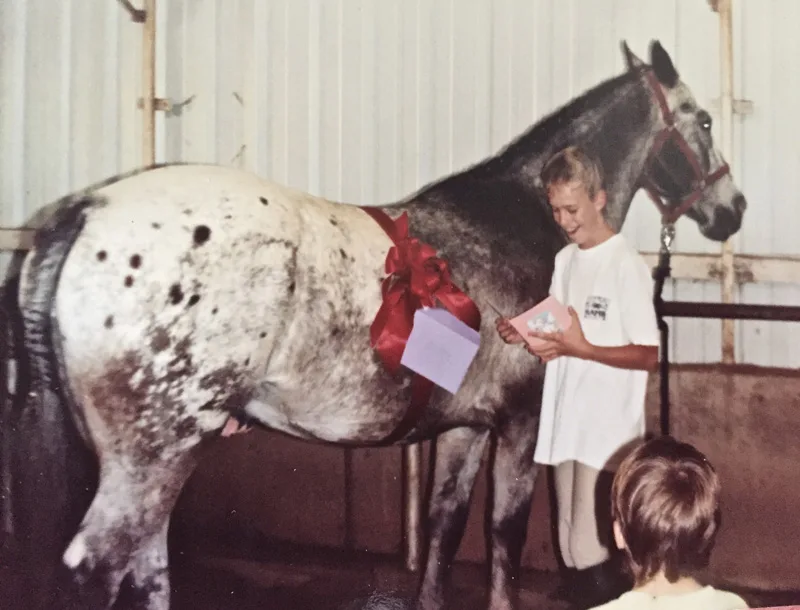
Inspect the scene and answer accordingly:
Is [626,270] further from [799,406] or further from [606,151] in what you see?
[799,406]

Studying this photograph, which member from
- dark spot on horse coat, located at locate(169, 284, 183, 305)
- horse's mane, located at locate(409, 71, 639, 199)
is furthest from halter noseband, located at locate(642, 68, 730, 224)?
dark spot on horse coat, located at locate(169, 284, 183, 305)

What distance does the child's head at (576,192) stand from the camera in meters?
1.49

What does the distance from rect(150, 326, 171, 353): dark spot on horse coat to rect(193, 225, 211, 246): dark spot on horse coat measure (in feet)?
0.48

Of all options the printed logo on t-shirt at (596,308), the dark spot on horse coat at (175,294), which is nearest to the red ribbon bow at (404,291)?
the printed logo on t-shirt at (596,308)

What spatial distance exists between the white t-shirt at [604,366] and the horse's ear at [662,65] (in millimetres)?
362

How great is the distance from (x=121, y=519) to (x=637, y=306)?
3.32 ft

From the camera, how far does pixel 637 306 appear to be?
142 centimetres

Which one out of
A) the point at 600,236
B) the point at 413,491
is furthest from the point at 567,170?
the point at 413,491

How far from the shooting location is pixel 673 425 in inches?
60.2

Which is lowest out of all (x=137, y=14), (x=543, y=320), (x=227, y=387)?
(x=227, y=387)

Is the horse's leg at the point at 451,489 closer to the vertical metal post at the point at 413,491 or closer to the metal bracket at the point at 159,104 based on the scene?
the vertical metal post at the point at 413,491

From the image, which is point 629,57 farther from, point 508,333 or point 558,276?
point 508,333

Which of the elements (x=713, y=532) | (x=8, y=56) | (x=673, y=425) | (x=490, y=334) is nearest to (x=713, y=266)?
(x=673, y=425)

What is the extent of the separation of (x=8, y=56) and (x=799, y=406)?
5.87 ft
